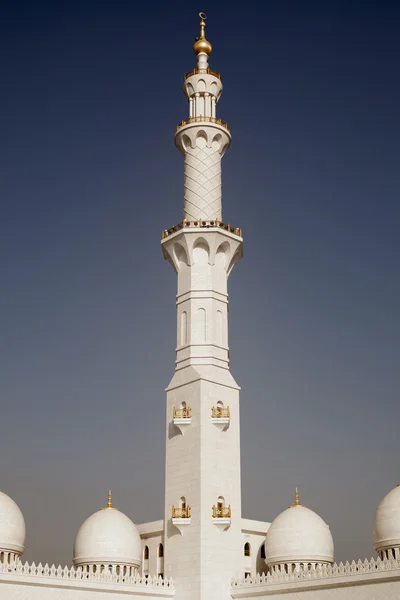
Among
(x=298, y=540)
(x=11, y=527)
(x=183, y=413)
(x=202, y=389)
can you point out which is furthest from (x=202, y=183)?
(x=11, y=527)

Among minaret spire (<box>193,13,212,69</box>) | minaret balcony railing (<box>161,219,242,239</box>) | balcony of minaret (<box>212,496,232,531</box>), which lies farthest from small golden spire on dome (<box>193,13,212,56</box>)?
balcony of minaret (<box>212,496,232,531</box>)

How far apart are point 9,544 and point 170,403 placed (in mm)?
10555

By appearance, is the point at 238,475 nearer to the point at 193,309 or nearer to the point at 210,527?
the point at 210,527

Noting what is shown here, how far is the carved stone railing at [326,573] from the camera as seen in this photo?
30.6 meters

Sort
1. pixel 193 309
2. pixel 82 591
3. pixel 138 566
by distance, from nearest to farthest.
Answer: pixel 82 591, pixel 138 566, pixel 193 309

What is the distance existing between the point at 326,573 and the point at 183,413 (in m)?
11.0

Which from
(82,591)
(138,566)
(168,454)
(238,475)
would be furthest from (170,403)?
(82,591)

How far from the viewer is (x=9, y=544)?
3681cm

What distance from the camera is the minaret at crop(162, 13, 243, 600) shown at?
36938mm

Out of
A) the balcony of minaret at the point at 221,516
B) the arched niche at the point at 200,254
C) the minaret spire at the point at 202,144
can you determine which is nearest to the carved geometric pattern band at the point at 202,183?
the minaret spire at the point at 202,144

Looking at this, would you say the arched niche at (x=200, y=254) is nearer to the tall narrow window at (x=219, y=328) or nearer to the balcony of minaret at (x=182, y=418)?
the tall narrow window at (x=219, y=328)

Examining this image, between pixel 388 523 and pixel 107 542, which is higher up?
pixel 388 523

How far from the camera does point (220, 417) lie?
39125 millimetres

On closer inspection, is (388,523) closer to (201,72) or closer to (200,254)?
(200,254)
